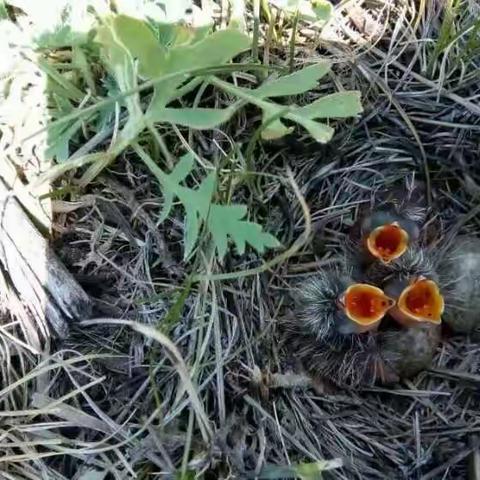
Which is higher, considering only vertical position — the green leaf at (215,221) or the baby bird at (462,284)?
the green leaf at (215,221)

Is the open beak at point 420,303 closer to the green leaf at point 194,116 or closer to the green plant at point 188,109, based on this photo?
the green plant at point 188,109

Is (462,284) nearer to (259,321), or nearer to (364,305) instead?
(364,305)


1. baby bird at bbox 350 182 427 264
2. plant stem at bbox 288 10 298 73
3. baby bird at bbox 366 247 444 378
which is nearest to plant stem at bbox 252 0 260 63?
plant stem at bbox 288 10 298 73

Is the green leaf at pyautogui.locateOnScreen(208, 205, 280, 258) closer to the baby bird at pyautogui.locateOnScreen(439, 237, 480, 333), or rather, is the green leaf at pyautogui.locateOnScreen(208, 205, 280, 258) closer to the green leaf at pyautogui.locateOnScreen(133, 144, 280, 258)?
the green leaf at pyautogui.locateOnScreen(133, 144, 280, 258)

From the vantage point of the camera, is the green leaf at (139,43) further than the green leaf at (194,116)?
No

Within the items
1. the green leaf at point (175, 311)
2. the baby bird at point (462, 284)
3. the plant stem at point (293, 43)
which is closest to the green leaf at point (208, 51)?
the plant stem at point (293, 43)
